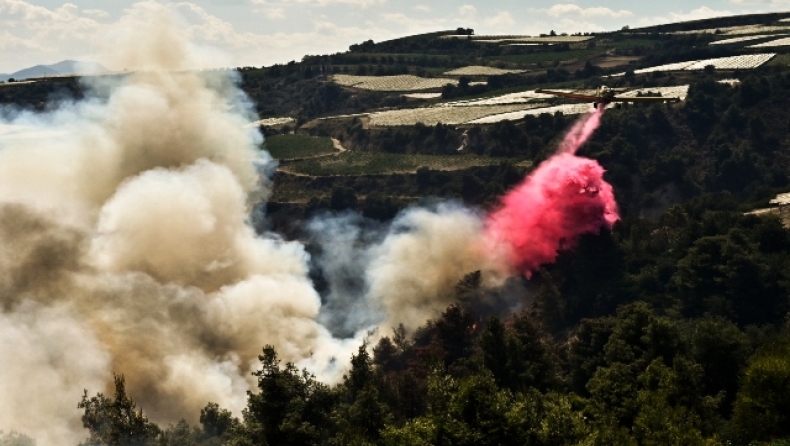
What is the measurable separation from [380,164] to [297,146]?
710 inches

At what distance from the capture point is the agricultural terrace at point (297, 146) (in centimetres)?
17531

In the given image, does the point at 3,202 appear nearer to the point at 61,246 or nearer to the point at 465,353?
the point at 61,246

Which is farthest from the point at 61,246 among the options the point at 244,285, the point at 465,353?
the point at 465,353

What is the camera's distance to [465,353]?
94.9 m

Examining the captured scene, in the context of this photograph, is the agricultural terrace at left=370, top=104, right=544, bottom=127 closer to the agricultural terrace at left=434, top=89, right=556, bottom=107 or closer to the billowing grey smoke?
the agricultural terrace at left=434, top=89, right=556, bottom=107

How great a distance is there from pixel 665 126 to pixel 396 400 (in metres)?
110

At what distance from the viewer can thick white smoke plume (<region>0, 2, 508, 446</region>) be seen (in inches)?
3450

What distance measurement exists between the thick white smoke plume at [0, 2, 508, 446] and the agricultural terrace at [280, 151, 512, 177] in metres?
36.8

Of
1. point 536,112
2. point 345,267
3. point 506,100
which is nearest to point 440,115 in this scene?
point 506,100

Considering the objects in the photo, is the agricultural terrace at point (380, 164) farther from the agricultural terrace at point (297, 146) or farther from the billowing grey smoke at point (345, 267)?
the billowing grey smoke at point (345, 267)

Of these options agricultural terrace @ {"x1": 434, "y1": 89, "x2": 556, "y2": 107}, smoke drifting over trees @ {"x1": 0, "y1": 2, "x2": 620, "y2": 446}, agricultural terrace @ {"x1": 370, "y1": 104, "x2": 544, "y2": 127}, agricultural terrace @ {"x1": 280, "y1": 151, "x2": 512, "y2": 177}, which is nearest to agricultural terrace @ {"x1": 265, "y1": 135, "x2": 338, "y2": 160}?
agricultural terrace @ {"x1": 280, "y1": 151, "x2": 512, "y2": 177}

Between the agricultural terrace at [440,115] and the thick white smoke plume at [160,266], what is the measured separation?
56764mm

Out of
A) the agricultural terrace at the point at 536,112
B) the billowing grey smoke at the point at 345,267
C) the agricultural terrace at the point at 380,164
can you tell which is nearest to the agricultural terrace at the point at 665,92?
the agricultural terrace at the point at 536,112

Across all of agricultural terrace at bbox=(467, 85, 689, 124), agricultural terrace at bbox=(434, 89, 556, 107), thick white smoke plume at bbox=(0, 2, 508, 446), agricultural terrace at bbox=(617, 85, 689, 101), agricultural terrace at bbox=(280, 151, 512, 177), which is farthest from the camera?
agricultural terrace at bbox=(434, 89, 556, 107)
